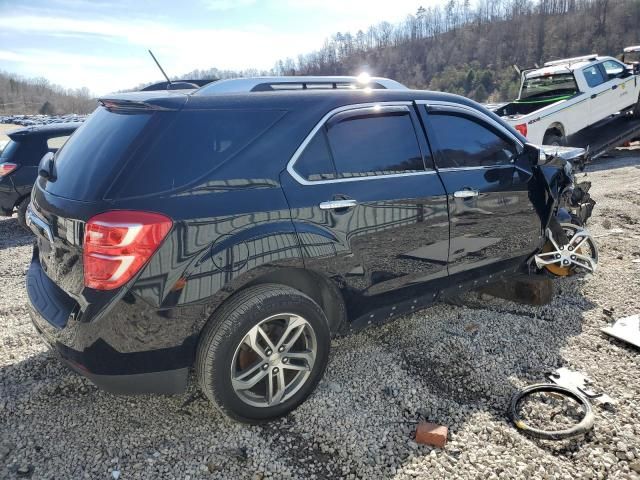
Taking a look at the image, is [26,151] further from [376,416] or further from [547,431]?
[547,431]

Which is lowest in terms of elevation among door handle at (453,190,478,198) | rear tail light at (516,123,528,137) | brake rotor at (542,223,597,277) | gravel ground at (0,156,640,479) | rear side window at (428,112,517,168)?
gravel ground at (0,156,640,479)

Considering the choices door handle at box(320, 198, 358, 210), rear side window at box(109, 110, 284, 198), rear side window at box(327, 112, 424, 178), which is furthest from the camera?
rear side window at box(327, 112, 424, 178)

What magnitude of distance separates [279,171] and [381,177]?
71 cm

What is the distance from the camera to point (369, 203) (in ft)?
9.56

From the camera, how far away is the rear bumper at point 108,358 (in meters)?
2.35

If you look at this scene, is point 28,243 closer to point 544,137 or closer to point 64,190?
point 64,190

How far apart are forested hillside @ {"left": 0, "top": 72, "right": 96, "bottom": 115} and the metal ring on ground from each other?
11048cm

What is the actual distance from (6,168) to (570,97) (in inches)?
429

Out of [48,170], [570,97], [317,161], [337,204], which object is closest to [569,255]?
[337,204]

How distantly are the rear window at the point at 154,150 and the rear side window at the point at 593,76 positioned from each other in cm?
1049

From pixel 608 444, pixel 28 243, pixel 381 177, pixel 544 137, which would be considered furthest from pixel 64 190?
pixel 544 137

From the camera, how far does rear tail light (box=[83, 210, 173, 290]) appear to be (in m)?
2.23

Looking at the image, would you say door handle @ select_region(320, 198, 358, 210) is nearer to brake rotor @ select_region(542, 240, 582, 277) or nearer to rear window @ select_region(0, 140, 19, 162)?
brake rotor @ select_region(542, 240, 582, 277)

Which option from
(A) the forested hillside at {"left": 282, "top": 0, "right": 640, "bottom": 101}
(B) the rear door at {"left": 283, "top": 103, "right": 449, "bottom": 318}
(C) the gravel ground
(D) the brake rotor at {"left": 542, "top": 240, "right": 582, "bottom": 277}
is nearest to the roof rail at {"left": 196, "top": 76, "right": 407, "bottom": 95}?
(B) the rear door at {"left": 283, "top": 103, "right": 449, "bottom": 318}
